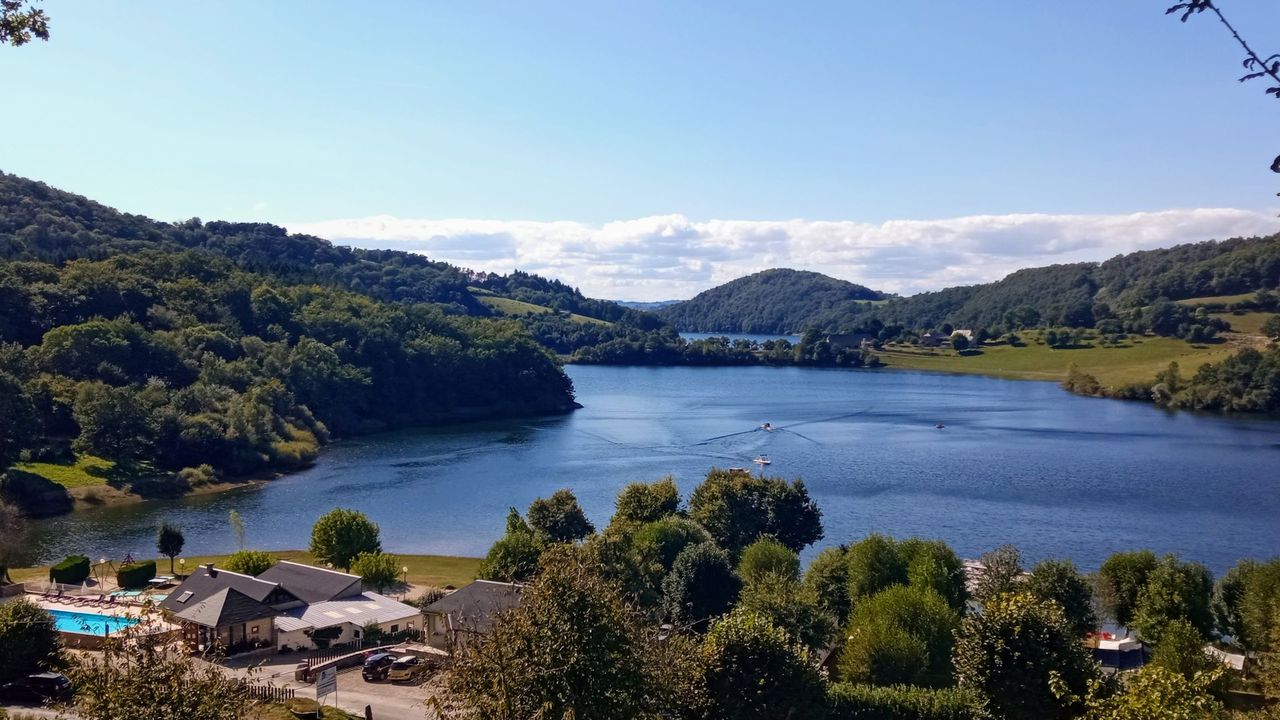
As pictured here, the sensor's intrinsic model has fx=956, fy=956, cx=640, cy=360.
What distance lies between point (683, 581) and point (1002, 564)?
11.3 m

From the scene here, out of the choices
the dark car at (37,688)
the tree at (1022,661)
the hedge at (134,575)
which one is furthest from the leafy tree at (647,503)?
the dark car at (37,688)

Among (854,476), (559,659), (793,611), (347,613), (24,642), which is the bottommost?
(854,476)

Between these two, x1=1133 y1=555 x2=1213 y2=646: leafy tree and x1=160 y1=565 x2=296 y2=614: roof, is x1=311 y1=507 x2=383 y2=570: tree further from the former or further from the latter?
x1=1133 y1=555 x2=1213 y2=646: leafy tree

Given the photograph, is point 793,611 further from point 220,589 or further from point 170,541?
point 170,541

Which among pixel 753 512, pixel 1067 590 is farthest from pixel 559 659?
pixel 753 512


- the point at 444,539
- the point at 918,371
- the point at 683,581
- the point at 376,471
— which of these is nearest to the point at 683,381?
the point at 918,371

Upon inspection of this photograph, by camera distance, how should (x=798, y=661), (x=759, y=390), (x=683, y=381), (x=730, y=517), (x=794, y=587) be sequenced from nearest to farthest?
1. (x=798, y=661)
2. (x=794, y=587)
3. (x=730, y=517)
4. (x=759, y=390)
5. (x=683, y=381)

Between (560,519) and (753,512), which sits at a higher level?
(753,512)

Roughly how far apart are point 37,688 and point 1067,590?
2965 centimetres

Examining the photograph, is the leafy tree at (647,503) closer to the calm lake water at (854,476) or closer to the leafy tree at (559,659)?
the calm lake water at (854,476)

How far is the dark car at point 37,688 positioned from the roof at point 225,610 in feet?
18.8

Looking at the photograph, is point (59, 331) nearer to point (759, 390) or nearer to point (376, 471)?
point (376, 471)

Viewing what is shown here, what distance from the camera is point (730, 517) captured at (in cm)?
4528

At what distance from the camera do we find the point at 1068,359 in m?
152
